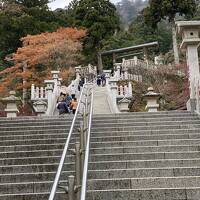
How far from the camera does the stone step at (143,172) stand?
6.77 meters

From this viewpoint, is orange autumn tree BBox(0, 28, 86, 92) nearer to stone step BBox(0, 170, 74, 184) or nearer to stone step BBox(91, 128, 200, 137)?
stone step BBox(91, 128, 200, 137)

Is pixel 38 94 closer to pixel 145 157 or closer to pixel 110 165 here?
pixel 145 157

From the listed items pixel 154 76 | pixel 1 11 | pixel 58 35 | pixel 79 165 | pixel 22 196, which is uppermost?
pixel 1 11

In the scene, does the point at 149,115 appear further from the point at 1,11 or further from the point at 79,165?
the point at 1,11

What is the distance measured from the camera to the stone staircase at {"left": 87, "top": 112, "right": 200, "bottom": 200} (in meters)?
5.86

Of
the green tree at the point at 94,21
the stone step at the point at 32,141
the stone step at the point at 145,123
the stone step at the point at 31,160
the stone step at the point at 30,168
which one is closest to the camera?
the stone step at the point at 30,168

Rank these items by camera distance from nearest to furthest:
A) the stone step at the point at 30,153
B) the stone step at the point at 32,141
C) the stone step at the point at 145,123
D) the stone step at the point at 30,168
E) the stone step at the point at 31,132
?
the stone step at the point at 30,168 → the stone step at the point at 30,153 → the stone step at the point at 32,141 → the stone step at the point at 31,132 → the stone step at the point at 145,123

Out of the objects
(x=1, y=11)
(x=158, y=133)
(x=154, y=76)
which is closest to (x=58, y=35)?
(x=1, y=11)

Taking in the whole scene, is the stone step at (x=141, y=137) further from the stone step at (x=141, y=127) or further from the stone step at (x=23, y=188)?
the stone step at (x=23, y=188)

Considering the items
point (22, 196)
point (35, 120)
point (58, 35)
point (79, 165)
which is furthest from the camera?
point (58, 35)

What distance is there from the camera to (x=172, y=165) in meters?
7.30

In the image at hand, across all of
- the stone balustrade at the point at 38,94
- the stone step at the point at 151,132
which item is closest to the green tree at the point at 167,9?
the stone balustrade at the point at 38,94

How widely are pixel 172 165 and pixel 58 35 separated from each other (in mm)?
21507

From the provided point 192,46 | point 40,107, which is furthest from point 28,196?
point 40,107
